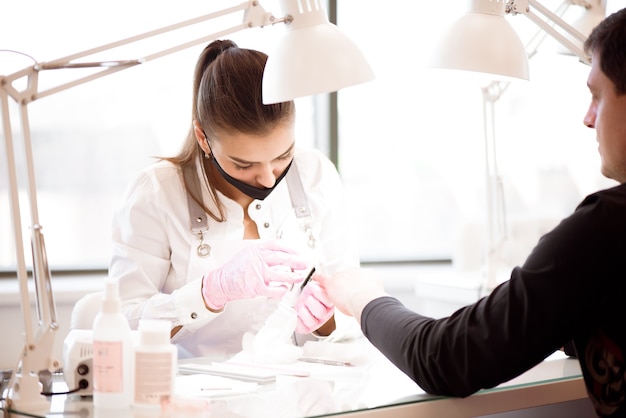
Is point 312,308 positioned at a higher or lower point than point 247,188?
lower

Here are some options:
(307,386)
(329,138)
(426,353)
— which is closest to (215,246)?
(307,386)

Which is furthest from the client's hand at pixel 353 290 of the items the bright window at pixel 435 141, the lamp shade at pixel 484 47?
the bright window at pixel 435 141

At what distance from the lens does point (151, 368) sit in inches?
54.0

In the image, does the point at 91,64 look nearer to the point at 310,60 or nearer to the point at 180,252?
the point at 310,60

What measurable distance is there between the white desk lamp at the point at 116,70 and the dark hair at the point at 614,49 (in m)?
0.42

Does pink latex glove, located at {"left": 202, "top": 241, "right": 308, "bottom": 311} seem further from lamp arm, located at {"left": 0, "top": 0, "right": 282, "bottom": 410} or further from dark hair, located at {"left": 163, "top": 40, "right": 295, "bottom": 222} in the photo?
lamp arm, located at {"left": 0, "top": 0, "right": 282, "bottom": 410}

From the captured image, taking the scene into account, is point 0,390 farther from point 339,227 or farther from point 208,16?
point 339,227

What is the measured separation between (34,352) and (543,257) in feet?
2.97

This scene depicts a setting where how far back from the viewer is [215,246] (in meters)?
2.19

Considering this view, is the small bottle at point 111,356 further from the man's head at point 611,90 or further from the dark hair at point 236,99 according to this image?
the man's head at point 611,90

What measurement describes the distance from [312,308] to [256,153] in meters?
0.42

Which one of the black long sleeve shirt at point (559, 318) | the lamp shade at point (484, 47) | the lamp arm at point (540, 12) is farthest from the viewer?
the lamp arm at point (540, 12)

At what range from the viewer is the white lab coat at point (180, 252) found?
6.81ft

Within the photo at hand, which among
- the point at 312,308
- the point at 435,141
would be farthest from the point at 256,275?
the point at 435,141
